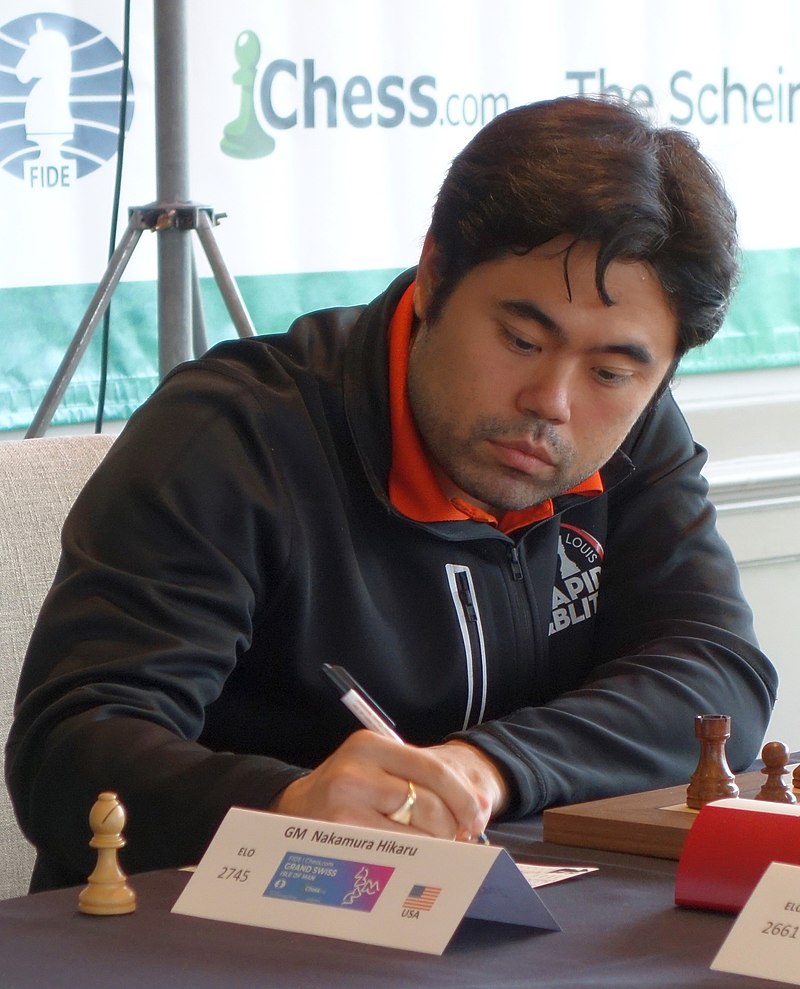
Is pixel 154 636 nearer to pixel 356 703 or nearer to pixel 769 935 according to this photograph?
pixel 356 703

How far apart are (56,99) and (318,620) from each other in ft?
Result: 3.86

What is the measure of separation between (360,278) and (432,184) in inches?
8.9

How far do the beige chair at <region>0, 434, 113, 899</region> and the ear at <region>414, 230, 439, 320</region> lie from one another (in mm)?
447

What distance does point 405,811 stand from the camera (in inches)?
39.0

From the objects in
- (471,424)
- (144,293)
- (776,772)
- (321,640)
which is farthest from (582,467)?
(144,293)

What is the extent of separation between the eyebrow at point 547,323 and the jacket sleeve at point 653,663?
0.29m

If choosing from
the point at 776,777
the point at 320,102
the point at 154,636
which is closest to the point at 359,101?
the point at 320,102

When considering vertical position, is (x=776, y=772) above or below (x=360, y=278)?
below

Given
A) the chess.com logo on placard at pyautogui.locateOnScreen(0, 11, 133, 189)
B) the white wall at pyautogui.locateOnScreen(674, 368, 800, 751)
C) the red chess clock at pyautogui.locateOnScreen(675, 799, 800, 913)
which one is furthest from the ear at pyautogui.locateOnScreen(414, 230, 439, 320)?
the white wall at pyautogui.locateOnScreen(674, 368, 800, 751)

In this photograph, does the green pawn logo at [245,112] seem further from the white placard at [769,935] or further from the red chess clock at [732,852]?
the white placard at [769,935]

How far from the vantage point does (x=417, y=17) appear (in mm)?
2754

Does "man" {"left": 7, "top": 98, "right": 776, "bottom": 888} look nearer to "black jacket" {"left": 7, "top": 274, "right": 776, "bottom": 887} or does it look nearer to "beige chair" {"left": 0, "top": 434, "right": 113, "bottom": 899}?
"black jacket" {"left": 7, "top": 274, "right": 776, "bottom": 887}

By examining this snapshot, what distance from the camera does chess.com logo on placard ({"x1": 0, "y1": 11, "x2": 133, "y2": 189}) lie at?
2246 millimetres

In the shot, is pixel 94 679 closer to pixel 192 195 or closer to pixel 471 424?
pixel 471 424
